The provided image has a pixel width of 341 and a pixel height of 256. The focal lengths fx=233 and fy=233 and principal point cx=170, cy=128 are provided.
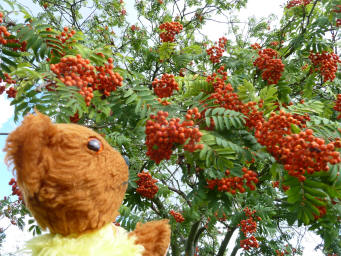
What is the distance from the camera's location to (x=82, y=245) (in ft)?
4.17

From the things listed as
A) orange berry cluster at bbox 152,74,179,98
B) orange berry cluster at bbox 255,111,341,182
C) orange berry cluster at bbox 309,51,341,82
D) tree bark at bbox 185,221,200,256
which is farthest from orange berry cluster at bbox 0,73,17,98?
tree bark at bbox 185,221,200,256

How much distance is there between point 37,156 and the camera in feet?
4.00

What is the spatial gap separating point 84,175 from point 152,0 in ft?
24.2

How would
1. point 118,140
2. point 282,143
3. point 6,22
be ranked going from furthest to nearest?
point 118,140 → point 6,22 → point 282,143

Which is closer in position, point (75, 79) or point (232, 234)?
point (75, 79)

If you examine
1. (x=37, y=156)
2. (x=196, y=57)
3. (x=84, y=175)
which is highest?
(x=196, y=57)

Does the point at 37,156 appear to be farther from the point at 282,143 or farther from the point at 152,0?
the point at 152,0

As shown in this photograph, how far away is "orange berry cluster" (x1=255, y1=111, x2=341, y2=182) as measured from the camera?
1467 mm

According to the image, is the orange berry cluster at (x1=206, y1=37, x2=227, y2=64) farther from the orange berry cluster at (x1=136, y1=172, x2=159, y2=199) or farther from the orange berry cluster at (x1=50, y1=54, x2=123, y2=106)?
the orange berry cluster at (x1=50, y1=54, x2=123, y2=106)

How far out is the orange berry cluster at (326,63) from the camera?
10.9 feet

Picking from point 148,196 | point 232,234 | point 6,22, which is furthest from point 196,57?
point 232,234

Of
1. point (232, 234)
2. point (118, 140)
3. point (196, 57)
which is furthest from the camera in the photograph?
point (232, 234)

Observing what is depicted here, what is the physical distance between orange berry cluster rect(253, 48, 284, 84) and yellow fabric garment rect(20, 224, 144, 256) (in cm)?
266

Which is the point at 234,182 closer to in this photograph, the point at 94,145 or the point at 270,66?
the point at 94,145
